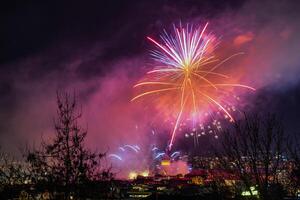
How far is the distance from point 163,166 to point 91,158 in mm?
126345

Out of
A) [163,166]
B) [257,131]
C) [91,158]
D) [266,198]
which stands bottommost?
[266,198]

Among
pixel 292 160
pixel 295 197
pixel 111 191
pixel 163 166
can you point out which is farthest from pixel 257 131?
pixel 163 166

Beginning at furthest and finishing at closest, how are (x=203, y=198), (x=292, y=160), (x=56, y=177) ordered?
(x=203, y=198)
(x=292, y=160)
(x=56, y=177)

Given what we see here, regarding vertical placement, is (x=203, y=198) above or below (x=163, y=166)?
below

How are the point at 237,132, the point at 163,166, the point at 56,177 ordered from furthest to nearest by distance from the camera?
the point at 163,166 < the point at 237,132 < the point at 56,177

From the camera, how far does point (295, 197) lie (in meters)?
32.9

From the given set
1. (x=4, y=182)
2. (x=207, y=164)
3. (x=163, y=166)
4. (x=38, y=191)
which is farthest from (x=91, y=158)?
(x=163, y=166)

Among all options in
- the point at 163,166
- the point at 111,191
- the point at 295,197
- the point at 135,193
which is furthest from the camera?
the point at 163,166

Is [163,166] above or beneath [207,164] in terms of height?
above

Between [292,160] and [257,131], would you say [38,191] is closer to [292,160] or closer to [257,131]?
[257,131]

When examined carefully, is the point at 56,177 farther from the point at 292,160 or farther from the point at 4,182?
the point at 292,160

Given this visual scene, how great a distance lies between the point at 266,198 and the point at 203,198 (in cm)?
1914

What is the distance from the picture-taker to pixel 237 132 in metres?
24.7

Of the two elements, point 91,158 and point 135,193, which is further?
point 135,193
